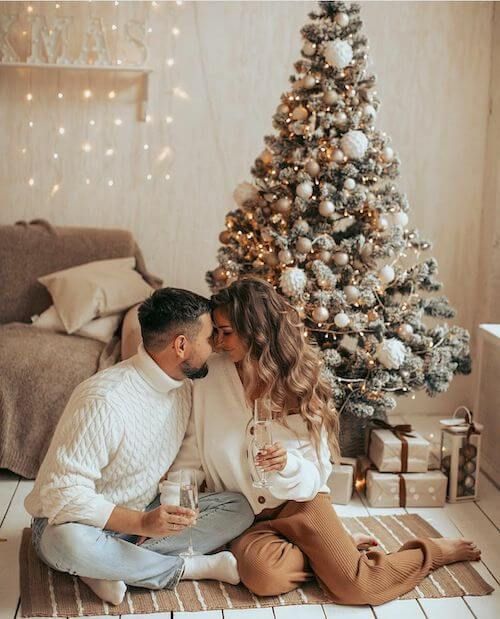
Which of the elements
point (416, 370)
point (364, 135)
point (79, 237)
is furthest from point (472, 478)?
point (79, 237)

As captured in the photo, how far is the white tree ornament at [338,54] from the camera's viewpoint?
10.5 ft

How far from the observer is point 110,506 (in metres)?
2.41

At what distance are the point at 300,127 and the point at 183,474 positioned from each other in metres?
1.54

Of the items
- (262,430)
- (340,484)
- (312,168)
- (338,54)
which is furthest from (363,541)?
(338,54)

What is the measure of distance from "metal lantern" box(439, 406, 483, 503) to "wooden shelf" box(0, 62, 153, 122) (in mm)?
2064

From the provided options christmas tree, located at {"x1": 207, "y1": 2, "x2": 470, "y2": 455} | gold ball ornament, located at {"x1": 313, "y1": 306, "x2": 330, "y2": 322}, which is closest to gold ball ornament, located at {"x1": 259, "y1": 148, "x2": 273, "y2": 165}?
christmas tree, located at {"x1": 207, "y1": 2, "x2": 470, "y2": 455}

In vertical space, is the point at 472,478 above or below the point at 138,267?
below

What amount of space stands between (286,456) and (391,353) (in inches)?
32.2

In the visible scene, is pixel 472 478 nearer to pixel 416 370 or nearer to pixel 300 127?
pixel 416 370

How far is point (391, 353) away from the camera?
320 cm

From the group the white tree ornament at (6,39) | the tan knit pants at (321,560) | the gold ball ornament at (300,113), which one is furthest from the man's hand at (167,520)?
the white tree ornament at (6,39)

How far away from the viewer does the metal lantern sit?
3.33m

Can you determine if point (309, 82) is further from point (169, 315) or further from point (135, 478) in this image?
point (135, 478)

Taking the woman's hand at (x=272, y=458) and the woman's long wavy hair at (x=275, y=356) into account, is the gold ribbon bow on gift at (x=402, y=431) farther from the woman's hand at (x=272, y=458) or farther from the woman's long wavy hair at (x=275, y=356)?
the woman's hand at (x=272, y=458)
